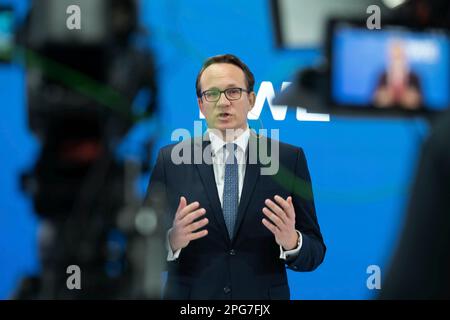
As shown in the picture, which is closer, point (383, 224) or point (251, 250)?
point (251, 250)

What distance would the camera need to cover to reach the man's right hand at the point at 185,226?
2322 millimetres

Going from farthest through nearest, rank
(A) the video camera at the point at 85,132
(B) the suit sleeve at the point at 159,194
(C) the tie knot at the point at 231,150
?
1. (C) the tie knot at the point at 231,150
2. (B) the suit sleeve at the point at 159,194
3. (A) the video camera at the point at 85,132

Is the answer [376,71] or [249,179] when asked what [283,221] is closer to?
[249,179]

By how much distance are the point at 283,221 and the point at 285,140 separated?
1.16ft

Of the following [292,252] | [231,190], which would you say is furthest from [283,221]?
[231,190]

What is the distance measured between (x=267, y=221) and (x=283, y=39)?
751 mm

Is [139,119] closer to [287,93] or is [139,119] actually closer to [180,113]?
[180,113]

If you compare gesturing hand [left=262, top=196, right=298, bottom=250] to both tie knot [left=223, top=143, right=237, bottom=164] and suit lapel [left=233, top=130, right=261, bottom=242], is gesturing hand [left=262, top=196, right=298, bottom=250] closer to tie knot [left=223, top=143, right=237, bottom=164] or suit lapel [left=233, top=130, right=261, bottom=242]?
suit lapel [left=233, top=130, right=261, bottom=242]

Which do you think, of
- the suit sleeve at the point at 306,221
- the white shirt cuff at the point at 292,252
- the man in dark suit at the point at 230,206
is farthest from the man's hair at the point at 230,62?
the white shirt cuff at the point at 292,252

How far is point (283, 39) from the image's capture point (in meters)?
2.47

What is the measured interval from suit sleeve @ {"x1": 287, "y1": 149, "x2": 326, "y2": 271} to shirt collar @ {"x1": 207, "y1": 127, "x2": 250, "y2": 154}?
0.75 ft

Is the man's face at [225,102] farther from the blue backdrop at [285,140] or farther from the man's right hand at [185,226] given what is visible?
the man's right hand at [185,226]

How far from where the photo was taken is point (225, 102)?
238 cm

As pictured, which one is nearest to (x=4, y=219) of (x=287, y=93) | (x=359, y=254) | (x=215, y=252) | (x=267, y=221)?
(x=215, y=252)
